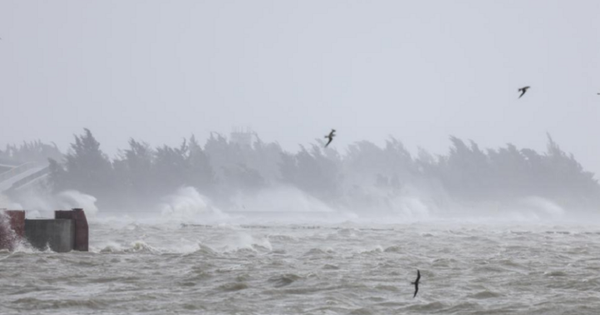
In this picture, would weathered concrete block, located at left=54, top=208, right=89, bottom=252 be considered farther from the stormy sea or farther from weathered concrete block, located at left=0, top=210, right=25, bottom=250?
weathered concrete block, located at left=0, top=210, right=25, bottom=250

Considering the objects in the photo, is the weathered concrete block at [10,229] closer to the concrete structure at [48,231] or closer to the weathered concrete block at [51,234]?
the concrete structure at [48,231]

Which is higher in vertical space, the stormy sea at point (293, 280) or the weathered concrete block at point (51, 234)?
the weathered concrete block at point (51, 234)

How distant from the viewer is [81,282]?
2009 centimetres

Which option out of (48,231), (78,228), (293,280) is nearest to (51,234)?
(48,231)

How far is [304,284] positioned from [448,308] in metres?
4.37

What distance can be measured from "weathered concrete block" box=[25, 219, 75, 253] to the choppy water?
1.94 feet

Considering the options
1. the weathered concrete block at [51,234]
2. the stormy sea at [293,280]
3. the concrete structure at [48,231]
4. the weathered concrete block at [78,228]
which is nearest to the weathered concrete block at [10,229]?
the concrete structure at [48,231]

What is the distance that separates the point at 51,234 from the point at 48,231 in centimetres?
15

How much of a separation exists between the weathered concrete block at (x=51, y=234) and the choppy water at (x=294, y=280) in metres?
0.59

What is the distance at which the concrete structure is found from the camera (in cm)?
2728

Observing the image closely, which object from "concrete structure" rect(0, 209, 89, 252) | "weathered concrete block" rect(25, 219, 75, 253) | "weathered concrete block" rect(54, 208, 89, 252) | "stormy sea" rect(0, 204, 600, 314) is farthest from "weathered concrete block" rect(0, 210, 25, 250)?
"weathered concrete block" rect(54, 208, 89, 252)

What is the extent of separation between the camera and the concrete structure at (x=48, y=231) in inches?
1074

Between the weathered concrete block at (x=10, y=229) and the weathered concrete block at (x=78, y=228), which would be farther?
the weathered concrete block at (x=78, y=228)

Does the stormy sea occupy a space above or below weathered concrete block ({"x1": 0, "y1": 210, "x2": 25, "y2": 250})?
below
